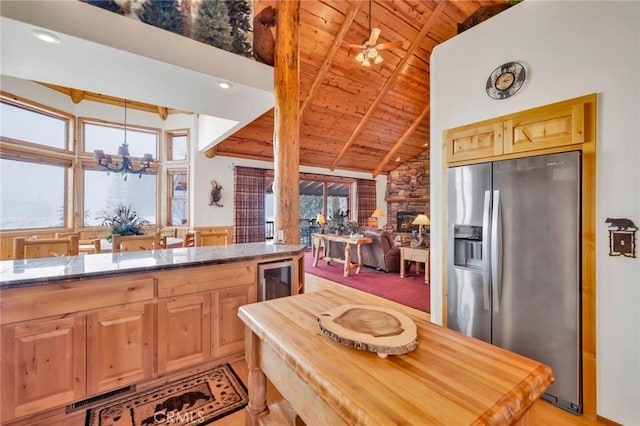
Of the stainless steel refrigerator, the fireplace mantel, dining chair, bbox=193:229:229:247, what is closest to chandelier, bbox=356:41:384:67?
the stainless steel refrigerator

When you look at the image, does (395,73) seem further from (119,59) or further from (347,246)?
(119,59)

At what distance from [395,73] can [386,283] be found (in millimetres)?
4368

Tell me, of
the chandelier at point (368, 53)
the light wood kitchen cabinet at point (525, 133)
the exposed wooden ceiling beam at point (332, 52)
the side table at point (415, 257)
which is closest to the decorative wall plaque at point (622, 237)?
the light wood kitchen cabinet at point (525, 133)

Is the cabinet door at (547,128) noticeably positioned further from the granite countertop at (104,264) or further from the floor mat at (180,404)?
the floor mat at (180,404)

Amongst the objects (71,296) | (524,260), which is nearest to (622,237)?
Result: (524,260)

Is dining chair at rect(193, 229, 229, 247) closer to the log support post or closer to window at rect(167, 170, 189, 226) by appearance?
the log support post

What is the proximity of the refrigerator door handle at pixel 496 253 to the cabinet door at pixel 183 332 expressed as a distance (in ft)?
7.46

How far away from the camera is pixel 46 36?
1.91 m

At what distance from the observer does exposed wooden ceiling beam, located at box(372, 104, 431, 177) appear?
23.8 feet

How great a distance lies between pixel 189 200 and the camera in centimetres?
628

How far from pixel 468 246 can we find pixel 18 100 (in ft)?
23.1

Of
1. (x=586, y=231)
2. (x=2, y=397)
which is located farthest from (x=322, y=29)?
(x=2, y=397)

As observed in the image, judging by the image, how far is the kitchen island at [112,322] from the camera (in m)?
1.53

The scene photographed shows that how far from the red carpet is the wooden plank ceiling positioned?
11.4 feet
